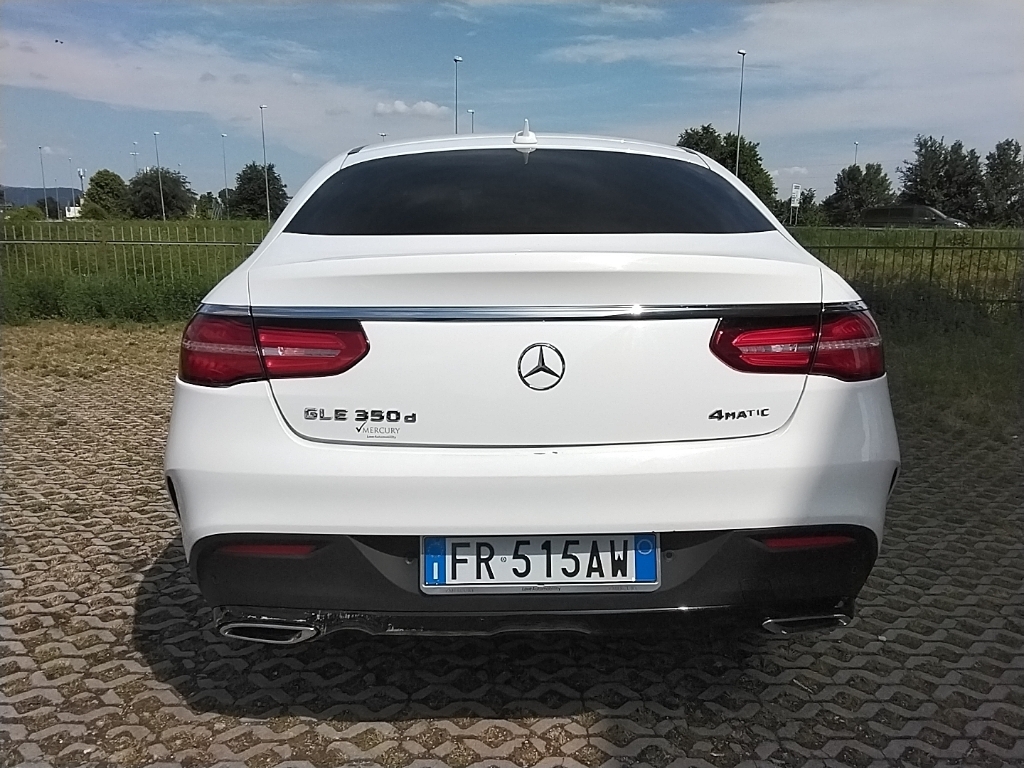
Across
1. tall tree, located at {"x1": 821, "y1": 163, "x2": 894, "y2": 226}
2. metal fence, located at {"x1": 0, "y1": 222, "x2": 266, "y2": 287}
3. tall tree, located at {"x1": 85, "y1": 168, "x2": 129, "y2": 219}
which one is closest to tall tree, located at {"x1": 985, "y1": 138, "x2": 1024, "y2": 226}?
tall tree, located at {"x1": 821, "y1": 163, "x2": 894, "y2": 226}

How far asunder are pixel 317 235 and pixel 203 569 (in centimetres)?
95

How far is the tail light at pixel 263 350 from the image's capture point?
1.87 m

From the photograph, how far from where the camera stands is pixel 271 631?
2.03 metres

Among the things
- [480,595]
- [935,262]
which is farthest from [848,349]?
[935,262]

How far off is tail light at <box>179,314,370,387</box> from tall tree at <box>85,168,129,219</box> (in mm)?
60612

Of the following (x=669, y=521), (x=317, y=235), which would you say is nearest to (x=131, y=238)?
(x=317, y=235)

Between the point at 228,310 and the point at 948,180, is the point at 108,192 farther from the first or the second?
the point at 228,310

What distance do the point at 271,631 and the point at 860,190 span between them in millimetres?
55065

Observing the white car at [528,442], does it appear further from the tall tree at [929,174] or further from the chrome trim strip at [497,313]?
the tall tree at [929,174]

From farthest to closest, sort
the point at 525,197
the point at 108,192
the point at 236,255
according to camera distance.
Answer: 1. the point at 108,192
2. the point at 236,255
3. the point at 525,197

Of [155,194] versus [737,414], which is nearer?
[737,414]

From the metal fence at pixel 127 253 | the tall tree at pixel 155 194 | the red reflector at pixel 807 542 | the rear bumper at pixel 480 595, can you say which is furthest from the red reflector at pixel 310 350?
the tall tree at pixel 155 194

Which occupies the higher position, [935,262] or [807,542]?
[935,262]

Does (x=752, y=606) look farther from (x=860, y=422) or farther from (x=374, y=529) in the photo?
(x=374, y=529)
